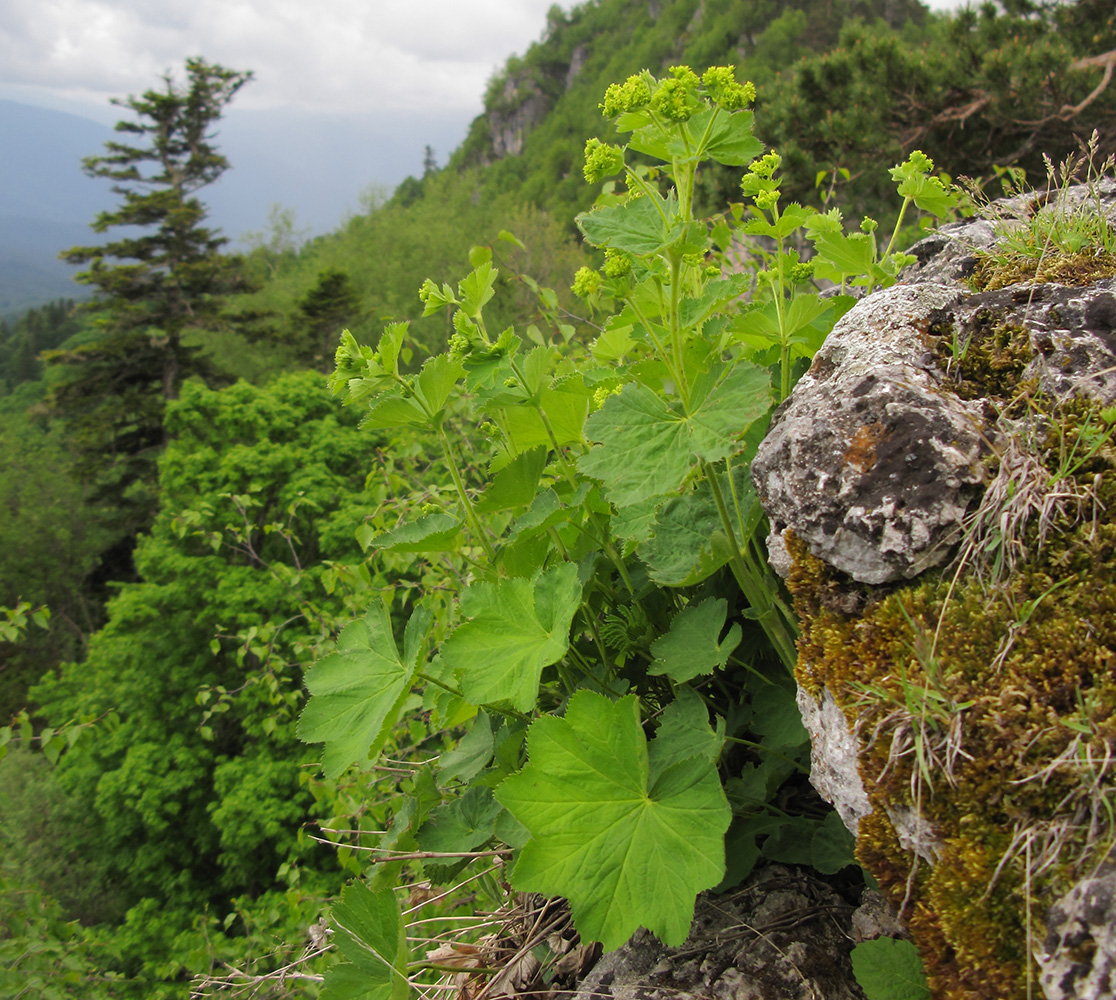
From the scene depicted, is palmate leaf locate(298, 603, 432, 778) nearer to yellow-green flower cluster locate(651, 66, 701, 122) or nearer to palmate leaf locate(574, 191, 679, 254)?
palmate leaf locate(574, 191, 679, 254)

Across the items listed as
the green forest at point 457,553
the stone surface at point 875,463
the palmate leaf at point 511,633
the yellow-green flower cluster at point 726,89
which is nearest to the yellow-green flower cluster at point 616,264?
the green forest at point 457,553

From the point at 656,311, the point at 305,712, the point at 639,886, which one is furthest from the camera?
the point at 656,311

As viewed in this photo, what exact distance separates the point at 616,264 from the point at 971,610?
0.86 metres

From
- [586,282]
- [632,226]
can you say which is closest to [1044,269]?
[632,226]

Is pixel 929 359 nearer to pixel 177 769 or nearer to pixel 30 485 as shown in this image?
pixel 177 769

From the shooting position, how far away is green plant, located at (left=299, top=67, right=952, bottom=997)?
1.12 meters

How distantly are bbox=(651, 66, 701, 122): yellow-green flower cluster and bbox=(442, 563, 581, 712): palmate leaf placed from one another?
812mm

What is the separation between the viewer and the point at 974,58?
1062cm

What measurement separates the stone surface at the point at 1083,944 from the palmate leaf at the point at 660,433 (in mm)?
669

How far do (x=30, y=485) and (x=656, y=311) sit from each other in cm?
3808

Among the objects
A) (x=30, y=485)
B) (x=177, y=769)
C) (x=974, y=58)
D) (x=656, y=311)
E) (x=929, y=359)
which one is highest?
(x=974, y=58)

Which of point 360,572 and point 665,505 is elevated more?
point 665,505

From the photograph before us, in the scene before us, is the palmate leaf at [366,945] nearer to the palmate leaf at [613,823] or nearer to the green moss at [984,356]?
the palmate leaf at [613,823]

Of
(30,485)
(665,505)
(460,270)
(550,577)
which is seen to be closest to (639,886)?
(550,577)
